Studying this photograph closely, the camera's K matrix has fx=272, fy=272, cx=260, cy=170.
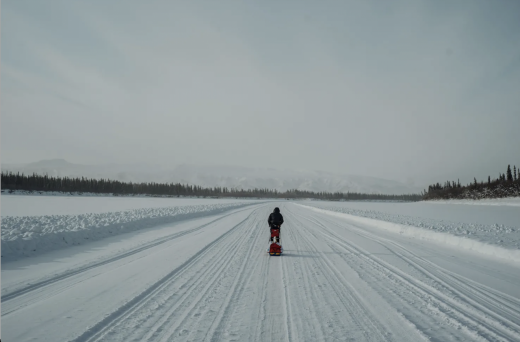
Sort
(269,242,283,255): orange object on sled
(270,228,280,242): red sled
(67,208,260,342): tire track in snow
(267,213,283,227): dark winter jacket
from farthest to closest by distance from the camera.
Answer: (267,213,283,227): dark winter jacket
(270,228,280,242): red sled
(269,242,283,255): orange object on sled
(67,208,260,342): tire track in snow

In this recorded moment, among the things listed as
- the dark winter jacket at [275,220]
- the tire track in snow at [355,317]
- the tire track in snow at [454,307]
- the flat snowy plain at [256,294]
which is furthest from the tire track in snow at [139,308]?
the tire track in snow at [454,307]

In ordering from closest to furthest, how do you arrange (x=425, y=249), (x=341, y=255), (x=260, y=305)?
(x=260, y=305)
(x=341, y=255)
(x=425, y=249)

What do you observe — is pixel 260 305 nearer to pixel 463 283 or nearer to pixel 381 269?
pixel 381 269

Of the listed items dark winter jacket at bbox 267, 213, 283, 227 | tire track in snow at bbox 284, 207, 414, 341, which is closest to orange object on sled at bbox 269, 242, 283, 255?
dark winter jacket at bbox 267, 213, 283, 227

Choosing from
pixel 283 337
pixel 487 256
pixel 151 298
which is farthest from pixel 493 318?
pixel 487 256

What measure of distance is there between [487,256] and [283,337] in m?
9.09

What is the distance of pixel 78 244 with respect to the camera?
10.5 meters

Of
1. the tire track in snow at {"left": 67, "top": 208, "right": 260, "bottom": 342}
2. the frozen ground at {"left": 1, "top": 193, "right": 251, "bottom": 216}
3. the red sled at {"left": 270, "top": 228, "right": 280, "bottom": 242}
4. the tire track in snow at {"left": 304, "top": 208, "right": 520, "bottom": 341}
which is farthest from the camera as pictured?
the frozen ground at {"left": 1, "top": 193, "right": 251, "bottom": 216}

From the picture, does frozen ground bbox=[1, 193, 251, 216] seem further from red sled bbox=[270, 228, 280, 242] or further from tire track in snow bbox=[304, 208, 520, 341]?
tire track in snow bbox=[304, 208, 520, 341]

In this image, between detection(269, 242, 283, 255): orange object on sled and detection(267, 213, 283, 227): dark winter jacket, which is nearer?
detection(269, 242, 283, 255): orange object on sled

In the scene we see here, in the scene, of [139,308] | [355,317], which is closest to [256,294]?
[355,317]

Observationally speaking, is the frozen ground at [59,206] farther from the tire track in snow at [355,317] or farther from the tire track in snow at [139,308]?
the tire track in snow at [355,317]

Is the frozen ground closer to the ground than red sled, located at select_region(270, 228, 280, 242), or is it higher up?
closer to the ground

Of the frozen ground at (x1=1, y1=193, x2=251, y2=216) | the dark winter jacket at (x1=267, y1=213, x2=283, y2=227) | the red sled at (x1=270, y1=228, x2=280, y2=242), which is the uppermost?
the dark winter jacket at (x1=267, y1=213, x2=283, y2=227)
